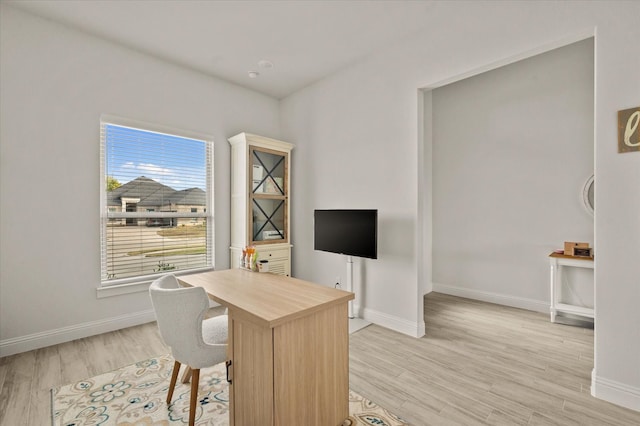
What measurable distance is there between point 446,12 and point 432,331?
3022 mm

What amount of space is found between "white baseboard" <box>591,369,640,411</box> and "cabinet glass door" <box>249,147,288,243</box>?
3332mm

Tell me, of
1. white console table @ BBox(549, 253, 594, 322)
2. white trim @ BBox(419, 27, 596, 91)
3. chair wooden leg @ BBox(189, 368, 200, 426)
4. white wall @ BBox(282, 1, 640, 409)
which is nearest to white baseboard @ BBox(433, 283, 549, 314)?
white console table @ BBox(549, 253, 594, 322)

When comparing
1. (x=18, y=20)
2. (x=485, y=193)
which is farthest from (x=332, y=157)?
(x=18, y=20)

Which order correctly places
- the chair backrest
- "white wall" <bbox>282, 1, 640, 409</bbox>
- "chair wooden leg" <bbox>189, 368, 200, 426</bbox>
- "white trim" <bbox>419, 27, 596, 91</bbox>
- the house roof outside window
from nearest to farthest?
the chair backrest, "chair wooden leg" <bbox>189, 368, 200, 426</bbox>, "white wall" <bbox>282, 1, 640, 409</bbox>, "white trim" <bbox>419, 27, 596, 91</bbox>, the house roof outside window

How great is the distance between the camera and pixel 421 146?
3055 millimetres

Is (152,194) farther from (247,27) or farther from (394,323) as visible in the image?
(394,323)

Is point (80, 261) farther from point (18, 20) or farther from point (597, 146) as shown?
point (597, 146)

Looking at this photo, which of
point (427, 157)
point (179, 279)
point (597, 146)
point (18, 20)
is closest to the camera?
point (597, 146)

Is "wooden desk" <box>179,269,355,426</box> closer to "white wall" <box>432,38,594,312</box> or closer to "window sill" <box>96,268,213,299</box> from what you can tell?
"window sill" <box>96,268,213,299</box>

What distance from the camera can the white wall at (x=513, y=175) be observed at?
3.47 metres

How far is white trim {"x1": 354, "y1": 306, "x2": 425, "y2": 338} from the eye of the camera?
3029mm

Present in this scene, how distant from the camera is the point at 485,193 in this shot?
419 centimetres

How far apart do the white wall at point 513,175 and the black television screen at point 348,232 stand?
202 centimetres

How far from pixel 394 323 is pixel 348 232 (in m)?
1.07
